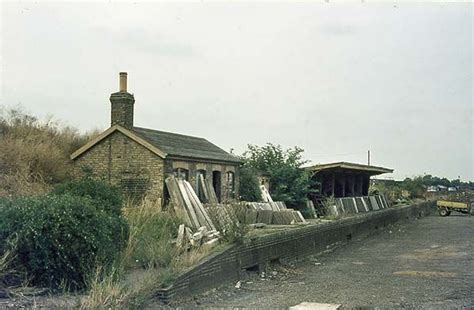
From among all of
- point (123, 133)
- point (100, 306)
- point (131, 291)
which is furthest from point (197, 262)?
point (123, 133)

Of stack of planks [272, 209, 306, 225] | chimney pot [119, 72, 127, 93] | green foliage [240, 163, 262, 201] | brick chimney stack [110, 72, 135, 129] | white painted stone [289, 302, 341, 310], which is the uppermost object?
chimney pot [119, 72, 127, 93]

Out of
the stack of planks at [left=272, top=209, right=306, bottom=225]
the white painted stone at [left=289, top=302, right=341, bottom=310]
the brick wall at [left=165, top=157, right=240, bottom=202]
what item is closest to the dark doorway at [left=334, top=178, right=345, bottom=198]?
the brick wall at [left=165, top=157, right=240, bottom=202]

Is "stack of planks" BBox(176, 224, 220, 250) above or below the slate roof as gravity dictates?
below

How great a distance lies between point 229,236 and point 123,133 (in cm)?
1046

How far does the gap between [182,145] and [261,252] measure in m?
11.1

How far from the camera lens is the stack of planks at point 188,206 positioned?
1752cm

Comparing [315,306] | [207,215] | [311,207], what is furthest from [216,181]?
[315,306]

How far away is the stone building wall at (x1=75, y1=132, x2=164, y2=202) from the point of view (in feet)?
77.6

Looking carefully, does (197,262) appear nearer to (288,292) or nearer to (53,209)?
(288,292)

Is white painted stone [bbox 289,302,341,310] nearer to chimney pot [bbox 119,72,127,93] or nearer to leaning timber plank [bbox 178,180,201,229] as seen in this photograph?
leaning timber plank [bbox 178,180,201,229]

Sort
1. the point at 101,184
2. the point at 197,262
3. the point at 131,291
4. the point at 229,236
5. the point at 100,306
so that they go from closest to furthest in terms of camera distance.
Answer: the point at 100,306, the point at 131,291, the point at 197,262, the point at 101,184, the point at 229,236

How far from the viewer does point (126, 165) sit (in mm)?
24500

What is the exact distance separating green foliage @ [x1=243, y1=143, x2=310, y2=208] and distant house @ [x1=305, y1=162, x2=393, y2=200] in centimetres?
90

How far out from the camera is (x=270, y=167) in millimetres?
31172
